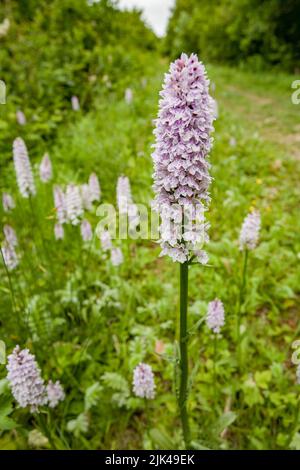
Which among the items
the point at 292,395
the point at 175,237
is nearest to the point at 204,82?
the point at 175,237

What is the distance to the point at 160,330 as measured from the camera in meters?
3.17

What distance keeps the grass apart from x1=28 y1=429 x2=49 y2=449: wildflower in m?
0.05

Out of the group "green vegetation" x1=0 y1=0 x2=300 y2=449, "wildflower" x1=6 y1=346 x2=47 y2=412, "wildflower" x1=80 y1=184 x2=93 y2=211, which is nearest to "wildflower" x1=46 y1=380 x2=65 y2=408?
"green vegetation" x1=0 y1=0 x2=300 y2=449

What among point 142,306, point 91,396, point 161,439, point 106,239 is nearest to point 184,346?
point 161,439

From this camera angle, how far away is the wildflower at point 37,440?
241cm

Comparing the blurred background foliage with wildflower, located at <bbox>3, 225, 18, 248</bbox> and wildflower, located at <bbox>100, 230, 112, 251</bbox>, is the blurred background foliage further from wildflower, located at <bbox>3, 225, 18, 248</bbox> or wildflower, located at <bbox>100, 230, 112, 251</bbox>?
wildflower, located at <bbox>3, 225, 18, 248</bbox>

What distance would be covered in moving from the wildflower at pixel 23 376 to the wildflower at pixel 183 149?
3.32 ft

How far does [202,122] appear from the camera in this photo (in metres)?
1.43

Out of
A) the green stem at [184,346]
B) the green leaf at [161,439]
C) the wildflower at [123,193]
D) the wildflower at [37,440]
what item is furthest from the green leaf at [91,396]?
the wildflower at [123,193]

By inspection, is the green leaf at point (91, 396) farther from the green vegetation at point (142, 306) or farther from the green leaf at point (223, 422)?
the green leaf at point (223, 422)

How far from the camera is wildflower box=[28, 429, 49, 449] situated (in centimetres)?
241

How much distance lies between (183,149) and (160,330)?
6.79 ft

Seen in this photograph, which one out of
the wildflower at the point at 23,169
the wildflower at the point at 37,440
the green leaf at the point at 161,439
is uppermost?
the wildflower at the point at 23,169

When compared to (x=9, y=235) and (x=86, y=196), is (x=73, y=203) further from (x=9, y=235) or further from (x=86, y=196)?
(x=9, y=235)
